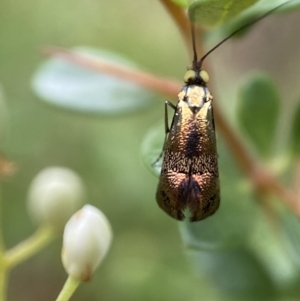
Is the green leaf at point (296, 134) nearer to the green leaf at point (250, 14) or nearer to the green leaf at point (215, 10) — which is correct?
the green leaf at point (250, 14)

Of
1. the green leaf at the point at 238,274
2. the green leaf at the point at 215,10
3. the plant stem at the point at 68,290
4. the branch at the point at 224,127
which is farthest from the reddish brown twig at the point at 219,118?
the plant stem at the point at 68,290

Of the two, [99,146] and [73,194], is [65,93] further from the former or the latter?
[99,146]

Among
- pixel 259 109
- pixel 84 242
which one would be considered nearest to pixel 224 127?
pixel 259 109

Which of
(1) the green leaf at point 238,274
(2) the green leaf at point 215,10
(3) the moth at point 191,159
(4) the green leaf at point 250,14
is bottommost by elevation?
(1) the green leaf at point 238,274

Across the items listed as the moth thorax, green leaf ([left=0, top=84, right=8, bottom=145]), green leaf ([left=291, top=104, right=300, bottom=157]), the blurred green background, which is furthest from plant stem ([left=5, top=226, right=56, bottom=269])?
the blurred green background

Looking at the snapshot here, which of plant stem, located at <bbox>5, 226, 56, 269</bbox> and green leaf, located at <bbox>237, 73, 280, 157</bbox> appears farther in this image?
green leaf, located at <bbox>237, 73, 280, 157</bbox>

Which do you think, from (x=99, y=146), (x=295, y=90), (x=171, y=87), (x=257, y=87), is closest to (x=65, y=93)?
(x=171, y=87)

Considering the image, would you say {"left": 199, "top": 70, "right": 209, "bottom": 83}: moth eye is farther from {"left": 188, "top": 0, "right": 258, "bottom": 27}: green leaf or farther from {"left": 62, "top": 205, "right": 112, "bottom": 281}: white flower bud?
{"left": 62, "top": 205, "right": 112, "bottom": 281}: white flower bud

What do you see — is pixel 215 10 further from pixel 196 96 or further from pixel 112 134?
pixel 112 134
